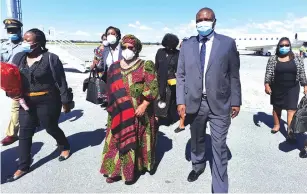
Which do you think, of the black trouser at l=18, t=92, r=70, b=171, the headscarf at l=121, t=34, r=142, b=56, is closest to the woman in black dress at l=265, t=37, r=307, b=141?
the headscarf at l=121, t=34, r=142, b=56

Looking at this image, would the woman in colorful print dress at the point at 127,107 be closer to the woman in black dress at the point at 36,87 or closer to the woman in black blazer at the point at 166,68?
the woman in black dress at the point at 36,87

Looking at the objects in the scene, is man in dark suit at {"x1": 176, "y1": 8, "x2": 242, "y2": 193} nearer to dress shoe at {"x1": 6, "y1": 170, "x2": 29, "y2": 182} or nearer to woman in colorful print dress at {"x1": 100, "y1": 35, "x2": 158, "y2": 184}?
woman in colorful print dress at {"x1": 100, "y1": 35, "x2": 158, "y2": 184}

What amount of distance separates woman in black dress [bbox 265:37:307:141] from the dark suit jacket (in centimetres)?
191

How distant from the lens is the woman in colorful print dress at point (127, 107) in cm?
289

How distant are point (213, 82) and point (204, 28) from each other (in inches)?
22.1

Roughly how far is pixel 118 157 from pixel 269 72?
2995 millimetres

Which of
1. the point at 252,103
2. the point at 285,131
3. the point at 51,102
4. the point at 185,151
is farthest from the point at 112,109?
the point at 252,103

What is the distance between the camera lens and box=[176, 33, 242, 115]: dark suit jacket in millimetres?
2656

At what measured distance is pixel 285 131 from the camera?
4965 mm

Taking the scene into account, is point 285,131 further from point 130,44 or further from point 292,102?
point 130,44

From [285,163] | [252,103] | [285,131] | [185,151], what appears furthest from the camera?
[252,103]

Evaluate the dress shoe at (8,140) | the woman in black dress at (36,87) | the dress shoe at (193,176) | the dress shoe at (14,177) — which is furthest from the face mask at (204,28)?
the dress shoe at (8,140)

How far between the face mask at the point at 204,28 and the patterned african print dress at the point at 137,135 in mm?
649

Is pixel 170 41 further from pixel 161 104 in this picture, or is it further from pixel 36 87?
pixel 36 87
